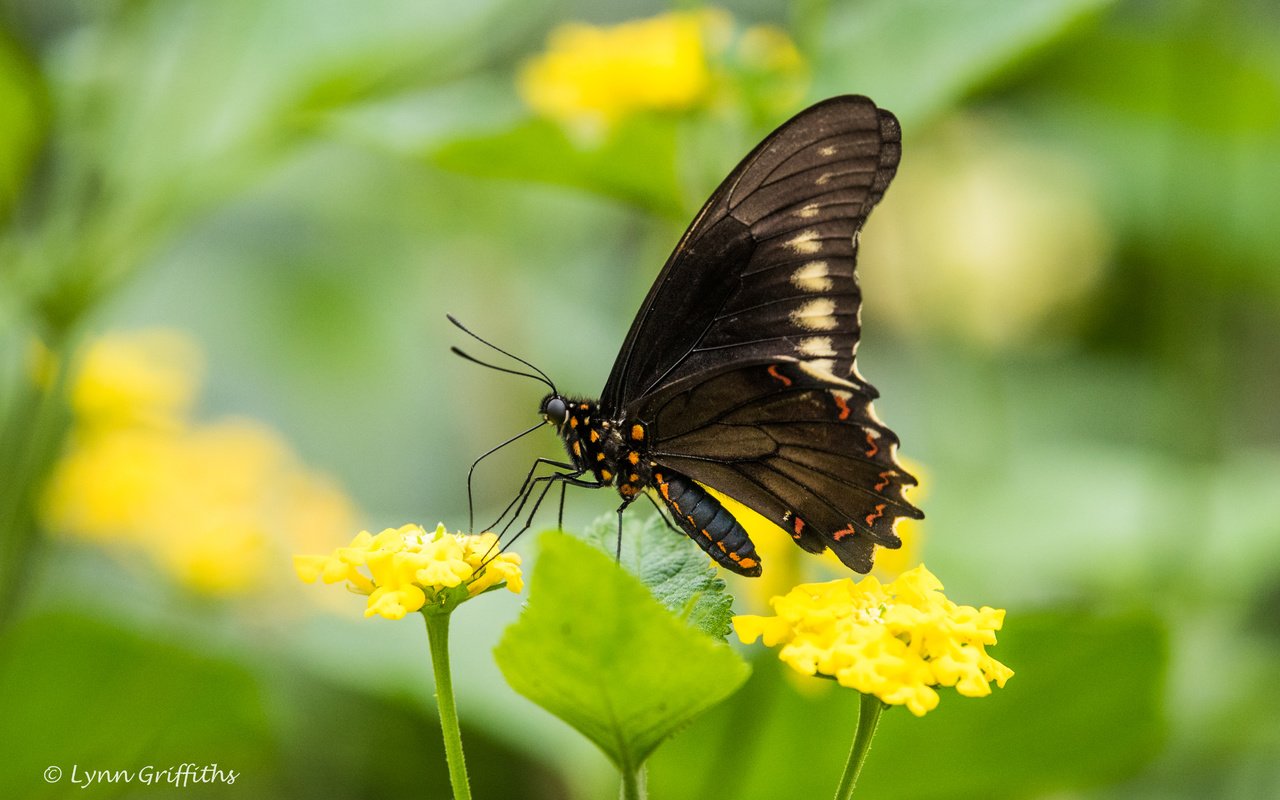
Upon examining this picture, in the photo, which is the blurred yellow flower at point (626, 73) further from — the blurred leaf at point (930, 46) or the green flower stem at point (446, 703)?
the green flower stem at point (446, 703)

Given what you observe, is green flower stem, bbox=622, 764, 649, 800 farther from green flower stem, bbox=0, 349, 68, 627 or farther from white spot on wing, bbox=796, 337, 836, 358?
green flower stem, bbox=0, 349, 68, 627

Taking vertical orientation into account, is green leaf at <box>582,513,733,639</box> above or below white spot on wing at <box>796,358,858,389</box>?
below

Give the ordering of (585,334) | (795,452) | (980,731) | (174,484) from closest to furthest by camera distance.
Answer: (795,452) → (980,731) → (174,484) → (585,334)

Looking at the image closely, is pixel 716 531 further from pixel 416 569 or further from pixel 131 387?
pixel 131 387

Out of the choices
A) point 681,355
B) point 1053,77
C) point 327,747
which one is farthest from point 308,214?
point 681,355

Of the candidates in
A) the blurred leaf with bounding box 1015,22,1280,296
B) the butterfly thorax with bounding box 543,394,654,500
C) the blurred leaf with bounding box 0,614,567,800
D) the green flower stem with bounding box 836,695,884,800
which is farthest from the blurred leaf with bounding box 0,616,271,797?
the blurred leaf with bounding box 1015,22,1280,296

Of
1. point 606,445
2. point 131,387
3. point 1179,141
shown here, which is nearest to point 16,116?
point 131,387

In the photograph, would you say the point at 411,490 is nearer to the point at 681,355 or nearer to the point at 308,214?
the point at 308,214
